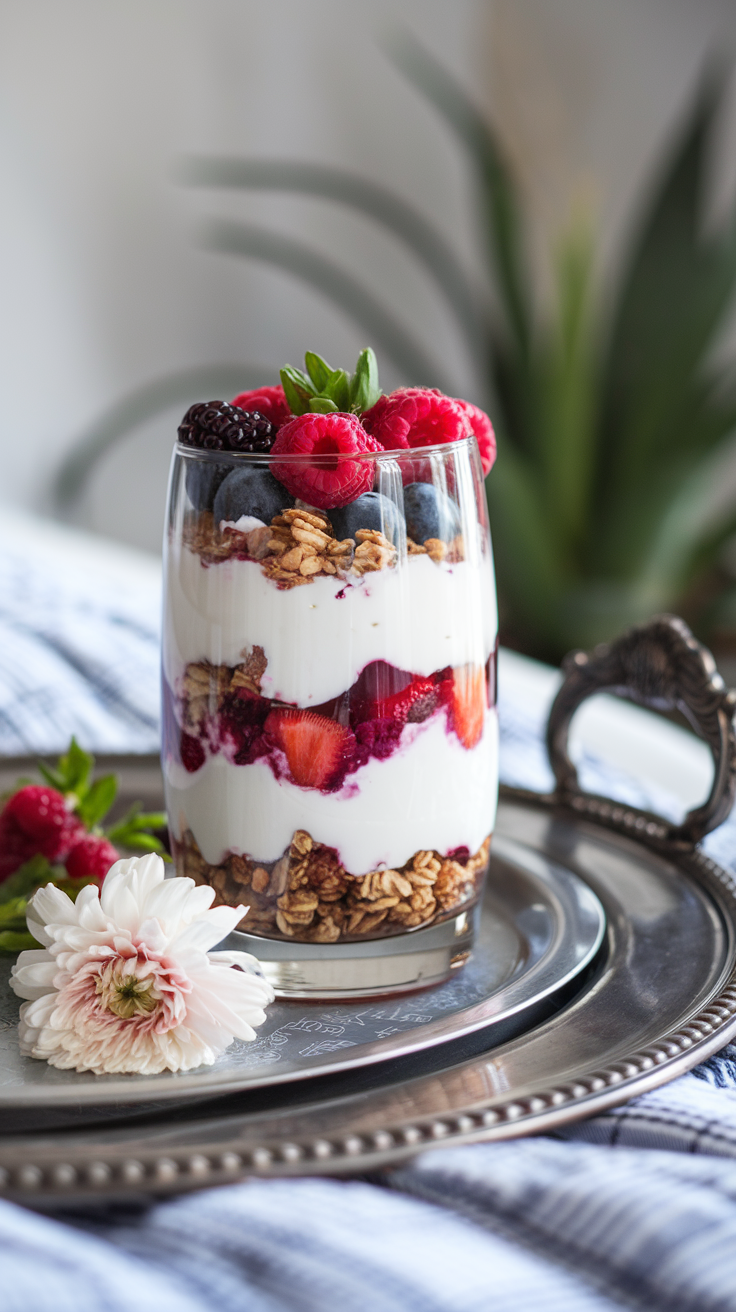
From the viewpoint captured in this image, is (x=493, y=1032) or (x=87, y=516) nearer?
(x=493, y=1032)

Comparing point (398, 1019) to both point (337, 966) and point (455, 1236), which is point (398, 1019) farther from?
point (455, 1236)

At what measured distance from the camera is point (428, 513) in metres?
0.54

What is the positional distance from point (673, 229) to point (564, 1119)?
2374 millimetres

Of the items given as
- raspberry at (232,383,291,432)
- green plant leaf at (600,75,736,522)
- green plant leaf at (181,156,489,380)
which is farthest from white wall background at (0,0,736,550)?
raspberry at (232,383,291,432)

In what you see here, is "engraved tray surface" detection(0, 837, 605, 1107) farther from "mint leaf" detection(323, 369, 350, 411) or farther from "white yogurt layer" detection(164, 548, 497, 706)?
"mint leaf" detection(323, 369, 350, 411)

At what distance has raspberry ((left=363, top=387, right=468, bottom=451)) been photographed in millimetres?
556

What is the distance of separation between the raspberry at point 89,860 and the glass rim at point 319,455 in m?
0.24

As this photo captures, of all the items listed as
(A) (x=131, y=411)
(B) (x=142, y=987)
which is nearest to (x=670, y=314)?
(A) (x=131, y=411)

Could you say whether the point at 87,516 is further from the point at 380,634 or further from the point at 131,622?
the point at 380,634

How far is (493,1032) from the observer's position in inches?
21.1

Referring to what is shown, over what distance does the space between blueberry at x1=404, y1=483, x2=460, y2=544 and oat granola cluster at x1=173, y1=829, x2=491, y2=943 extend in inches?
5.9

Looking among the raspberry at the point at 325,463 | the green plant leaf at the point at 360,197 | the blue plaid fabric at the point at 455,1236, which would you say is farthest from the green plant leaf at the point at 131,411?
the blue plaid fabric at the point at 455,1236

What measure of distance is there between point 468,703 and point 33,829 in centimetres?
28

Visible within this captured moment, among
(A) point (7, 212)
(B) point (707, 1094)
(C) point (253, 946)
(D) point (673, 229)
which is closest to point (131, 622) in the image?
(C) point (253, 946)
